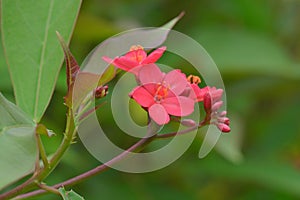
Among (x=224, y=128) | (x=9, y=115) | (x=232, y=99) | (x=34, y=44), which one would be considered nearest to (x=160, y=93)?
(x=224, y=128)

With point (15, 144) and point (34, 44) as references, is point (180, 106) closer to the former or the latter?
point (15, 144)

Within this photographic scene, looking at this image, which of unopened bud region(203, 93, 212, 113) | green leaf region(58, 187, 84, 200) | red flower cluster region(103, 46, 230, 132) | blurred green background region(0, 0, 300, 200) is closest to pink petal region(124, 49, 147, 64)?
red flower cluster region(103, 46, 230, 132)

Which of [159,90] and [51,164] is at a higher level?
[159,90]

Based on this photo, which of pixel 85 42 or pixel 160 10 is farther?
pixel 160 10

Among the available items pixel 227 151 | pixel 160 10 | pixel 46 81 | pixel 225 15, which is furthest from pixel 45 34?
pixel 225 15

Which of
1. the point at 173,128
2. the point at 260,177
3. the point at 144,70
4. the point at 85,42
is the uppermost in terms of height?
the point at 144,70

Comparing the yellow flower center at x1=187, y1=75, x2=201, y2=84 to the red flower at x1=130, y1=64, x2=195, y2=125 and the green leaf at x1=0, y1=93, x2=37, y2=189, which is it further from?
the green leaf at x1=0, y1=93, x2=37, y2=189

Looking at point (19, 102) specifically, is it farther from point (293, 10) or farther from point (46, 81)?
point (293, 10)
